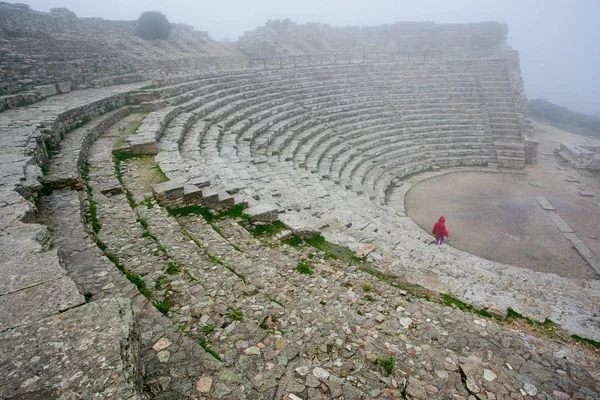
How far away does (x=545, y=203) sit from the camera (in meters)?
11.8

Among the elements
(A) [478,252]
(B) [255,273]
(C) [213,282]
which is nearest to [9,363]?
(C) [213,282]

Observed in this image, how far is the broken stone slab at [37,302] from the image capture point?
103 inches

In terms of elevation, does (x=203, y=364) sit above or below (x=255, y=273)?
above

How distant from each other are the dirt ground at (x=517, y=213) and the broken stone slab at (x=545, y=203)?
6.9 inches

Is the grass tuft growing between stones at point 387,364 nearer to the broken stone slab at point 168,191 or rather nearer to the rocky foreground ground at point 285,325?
the rocky foreground ground at point 285,325

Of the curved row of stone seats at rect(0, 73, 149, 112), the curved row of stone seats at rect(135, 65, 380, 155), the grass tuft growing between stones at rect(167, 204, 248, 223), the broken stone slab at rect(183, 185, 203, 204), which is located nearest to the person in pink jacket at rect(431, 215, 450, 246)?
the grass tuft growing between stones at rect(167, 204, 248, 223)

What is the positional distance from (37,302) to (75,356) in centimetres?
89

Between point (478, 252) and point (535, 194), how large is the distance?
20.0 ft

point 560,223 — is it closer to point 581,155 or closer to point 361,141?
point 361,141

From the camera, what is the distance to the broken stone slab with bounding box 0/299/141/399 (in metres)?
2.05

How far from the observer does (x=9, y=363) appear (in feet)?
7.22

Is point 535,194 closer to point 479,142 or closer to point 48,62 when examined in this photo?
point 479,142

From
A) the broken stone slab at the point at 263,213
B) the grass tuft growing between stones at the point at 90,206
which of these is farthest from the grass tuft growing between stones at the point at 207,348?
the broken stone slab at the point at 263,213

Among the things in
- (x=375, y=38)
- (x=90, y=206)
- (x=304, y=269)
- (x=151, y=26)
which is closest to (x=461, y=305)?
(x=304, y=269)
